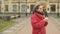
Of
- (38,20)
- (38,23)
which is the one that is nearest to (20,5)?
(38,20)

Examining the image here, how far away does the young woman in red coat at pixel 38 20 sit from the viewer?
19.9 feet

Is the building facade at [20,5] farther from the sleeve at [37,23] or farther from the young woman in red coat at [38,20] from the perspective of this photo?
the sleeve at [37,23]

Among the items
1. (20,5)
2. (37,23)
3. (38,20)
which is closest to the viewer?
(37,23)

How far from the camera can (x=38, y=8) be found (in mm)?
6242

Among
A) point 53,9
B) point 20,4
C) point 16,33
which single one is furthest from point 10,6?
point 16,33

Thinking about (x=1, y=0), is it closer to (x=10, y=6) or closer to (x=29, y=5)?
(x=10, y=6)

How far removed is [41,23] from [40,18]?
21 centimetres

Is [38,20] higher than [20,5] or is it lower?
higher

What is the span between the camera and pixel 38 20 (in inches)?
243

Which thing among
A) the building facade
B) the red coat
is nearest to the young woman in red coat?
the red coat

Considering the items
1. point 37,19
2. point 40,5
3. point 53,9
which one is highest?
point 40,5

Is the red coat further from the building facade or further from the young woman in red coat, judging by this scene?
the building facade

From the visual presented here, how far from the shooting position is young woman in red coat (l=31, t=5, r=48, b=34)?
6071mm

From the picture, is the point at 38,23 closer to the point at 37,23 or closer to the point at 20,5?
the point at 37,23
